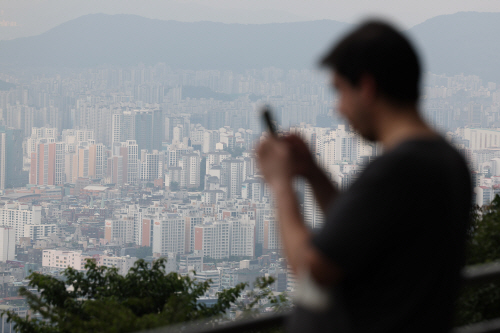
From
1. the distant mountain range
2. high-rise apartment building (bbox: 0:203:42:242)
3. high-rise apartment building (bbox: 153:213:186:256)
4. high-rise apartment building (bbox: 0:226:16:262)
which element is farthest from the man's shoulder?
the distant mountain range

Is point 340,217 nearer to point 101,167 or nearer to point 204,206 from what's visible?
point 204,206

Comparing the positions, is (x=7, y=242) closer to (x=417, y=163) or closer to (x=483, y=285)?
(x=483, y=285)

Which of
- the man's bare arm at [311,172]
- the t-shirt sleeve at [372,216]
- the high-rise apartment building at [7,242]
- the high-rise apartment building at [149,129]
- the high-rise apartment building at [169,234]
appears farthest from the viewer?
the high-rise apartment building at [149,129]

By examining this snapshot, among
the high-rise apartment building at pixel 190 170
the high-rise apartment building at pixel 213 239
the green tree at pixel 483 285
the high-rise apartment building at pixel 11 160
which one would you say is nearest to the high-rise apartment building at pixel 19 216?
the high-rise apartment building at pixel 11 160

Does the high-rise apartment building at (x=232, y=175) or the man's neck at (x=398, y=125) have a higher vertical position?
the man's neck at (x=398, y=125)

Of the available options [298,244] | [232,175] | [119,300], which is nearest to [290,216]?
[298,244]

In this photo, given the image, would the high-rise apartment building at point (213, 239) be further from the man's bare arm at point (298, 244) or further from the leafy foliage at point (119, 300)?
the man's bare arm at point (298, 244)

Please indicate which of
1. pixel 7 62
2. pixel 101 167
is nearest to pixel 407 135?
pixel 101 167

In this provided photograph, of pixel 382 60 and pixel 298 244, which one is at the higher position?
pixel 382 60
